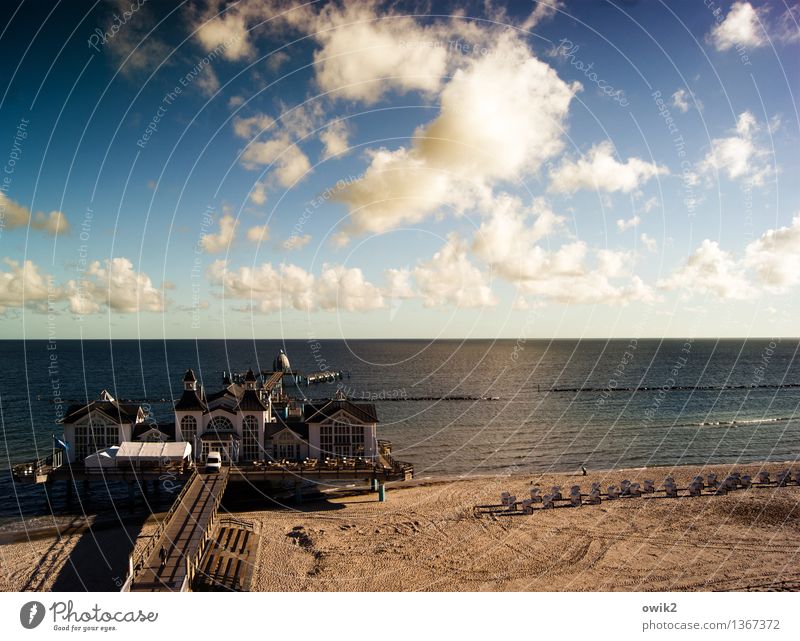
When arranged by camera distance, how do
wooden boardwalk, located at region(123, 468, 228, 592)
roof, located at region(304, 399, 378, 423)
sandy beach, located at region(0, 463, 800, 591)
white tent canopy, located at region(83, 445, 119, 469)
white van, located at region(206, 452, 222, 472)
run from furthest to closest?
roof, located at region(304, 399, 378, 423)
white tent canopy, located at region(83, 445, 119, 469)
white van, located at region(206, 452, 222, 472)
sandy beach, located at region(0, 463, 800, 591)
wooden boardwalk, located at region(123, 468, 228, 592)

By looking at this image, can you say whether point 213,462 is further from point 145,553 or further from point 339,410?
point 145,553

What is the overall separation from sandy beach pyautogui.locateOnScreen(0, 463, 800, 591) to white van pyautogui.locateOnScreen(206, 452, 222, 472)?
365 cm

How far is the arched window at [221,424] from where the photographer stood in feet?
132

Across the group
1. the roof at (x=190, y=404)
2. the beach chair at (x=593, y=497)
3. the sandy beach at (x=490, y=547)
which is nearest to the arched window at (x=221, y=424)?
the roof at (x=190, y=404)

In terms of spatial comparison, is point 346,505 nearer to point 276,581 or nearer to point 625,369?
point 276,581

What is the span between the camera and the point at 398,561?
2609 centimetres

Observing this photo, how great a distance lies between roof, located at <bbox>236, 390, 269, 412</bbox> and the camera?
1590 inches

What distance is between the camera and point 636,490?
121 feet

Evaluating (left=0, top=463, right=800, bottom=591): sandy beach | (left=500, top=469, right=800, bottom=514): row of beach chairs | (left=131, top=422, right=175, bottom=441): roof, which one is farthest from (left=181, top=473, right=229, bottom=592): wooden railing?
(left=500, top=469, right=800, bottom=514): row of beach chairs

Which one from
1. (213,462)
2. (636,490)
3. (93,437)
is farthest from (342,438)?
(636,490)

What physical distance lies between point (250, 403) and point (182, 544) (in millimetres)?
18080

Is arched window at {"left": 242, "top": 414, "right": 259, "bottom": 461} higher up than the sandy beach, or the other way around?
arched window at {"left": 242, "top": 414, "right": 259, "bottom": 461}

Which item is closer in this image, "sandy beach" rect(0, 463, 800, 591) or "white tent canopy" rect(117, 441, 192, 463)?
"sandy beach" rect(0, 463, 800, 591)

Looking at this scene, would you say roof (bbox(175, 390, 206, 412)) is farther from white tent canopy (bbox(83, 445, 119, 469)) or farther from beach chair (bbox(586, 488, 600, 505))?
beach chair (bbox(586, 488, 600, 505))
